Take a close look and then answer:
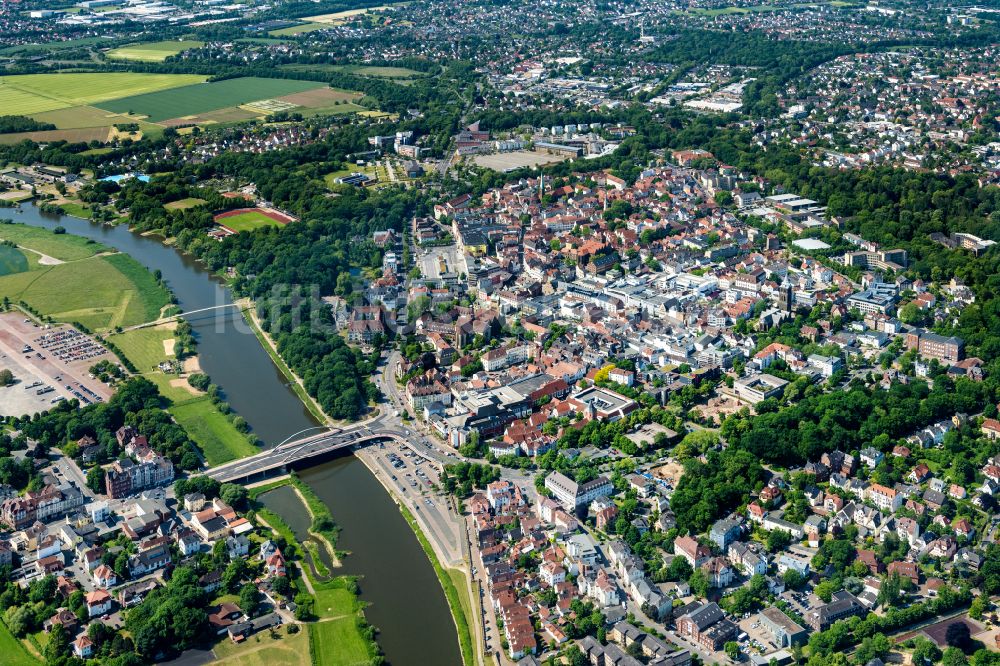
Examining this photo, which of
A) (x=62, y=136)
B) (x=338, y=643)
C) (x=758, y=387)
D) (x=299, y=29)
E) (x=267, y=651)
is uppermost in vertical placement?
(x=62, y=136)

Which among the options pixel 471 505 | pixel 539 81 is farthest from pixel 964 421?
pixel 539 81

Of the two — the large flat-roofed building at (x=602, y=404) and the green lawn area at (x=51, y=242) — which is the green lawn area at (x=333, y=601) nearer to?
Answer: the large flat-roofed building at (x=602, y=404)

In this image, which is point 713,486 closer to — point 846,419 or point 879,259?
point 846,419

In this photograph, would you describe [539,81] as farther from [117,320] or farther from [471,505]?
[471,505]

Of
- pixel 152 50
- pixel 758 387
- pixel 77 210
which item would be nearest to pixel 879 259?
pixel 758 387

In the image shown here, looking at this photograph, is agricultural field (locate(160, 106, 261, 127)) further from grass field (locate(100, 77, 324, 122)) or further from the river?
the river

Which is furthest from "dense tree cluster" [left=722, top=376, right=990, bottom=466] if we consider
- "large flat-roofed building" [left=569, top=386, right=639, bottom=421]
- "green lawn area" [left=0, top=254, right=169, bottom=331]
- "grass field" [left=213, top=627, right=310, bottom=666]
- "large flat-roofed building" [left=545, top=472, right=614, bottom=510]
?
"green lawn area" [left=0, top=254, right=169, bottom=331]
